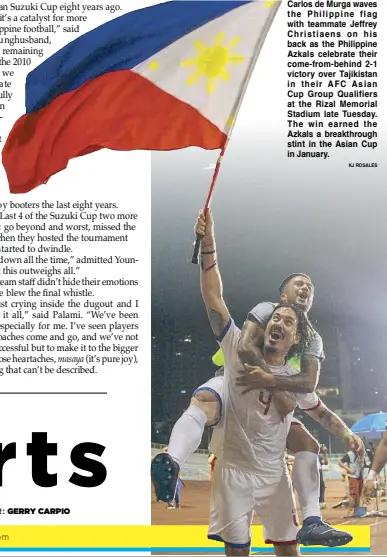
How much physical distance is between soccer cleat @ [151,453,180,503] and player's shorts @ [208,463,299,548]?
0.74 feet

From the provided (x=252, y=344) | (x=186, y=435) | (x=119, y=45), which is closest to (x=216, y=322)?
(x=252, y=344)

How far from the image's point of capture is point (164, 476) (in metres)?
4.54

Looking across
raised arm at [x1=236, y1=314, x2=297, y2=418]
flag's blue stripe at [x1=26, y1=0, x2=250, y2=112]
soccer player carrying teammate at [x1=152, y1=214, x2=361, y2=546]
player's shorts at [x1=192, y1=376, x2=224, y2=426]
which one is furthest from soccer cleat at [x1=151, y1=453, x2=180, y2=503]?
flag's blue stripe at [x1=26, y1=0, x2=250, y2=112]

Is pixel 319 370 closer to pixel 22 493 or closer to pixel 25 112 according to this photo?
pixel 22 493

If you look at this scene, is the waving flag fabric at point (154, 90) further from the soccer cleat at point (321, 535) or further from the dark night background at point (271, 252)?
the soccer cleat at point (321, 535)

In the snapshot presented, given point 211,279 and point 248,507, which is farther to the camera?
point 211,279

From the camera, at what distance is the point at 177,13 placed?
461 centimetres

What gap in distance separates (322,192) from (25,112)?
1.77 metres

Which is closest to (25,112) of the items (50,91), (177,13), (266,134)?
(50,91)

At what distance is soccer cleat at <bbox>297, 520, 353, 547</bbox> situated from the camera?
4.53 metres

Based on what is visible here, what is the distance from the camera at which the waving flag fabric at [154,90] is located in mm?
4465

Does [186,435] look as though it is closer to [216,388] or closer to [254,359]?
[216,388]

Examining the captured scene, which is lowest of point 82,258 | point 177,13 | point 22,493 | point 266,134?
point 22,493

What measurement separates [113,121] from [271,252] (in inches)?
45.8
